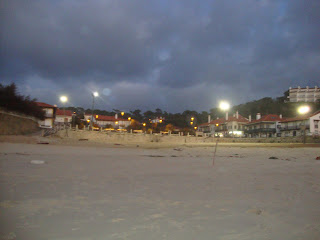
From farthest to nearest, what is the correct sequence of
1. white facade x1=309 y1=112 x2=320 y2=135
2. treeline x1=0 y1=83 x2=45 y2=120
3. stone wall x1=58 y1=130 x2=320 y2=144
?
white facade x1=309 y1=112 x2=320 y2=135
stone wall x1=58 y1=130 x2=320 y2=144
treeline x1=0 y1=83 x2=45 y2=120

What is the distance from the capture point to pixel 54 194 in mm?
3672

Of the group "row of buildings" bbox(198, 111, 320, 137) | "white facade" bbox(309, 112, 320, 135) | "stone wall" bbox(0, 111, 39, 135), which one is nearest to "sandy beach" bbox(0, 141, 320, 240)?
"stone wall" bbox(0, 111, 39, 135)

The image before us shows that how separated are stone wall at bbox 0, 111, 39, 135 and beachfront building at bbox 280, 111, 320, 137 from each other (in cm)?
5682

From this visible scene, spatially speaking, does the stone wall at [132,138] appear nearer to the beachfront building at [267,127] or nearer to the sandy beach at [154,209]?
the beachfront building at [267,127]

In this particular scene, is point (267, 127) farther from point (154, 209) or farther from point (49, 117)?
point (154, 209)

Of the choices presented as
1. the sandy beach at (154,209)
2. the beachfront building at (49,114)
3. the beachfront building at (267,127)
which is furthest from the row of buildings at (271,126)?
the sandy beach at (154,209)

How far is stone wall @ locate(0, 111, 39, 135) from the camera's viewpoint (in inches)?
984

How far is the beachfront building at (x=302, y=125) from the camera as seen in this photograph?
51438 millimetres

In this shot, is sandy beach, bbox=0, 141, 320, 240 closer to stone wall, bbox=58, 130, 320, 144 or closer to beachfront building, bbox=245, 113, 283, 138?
stone wall, bbox=58, 130, 320, 144

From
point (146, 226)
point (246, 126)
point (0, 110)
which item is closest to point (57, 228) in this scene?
point (146, 226)

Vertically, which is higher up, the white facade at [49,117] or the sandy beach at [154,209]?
the white facade at [49,117]

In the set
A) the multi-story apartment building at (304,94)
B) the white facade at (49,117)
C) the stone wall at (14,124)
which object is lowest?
the stone wall at (14,124)

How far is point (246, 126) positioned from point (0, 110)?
213ft

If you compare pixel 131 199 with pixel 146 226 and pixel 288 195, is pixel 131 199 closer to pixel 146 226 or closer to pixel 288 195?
pixel 146 226
